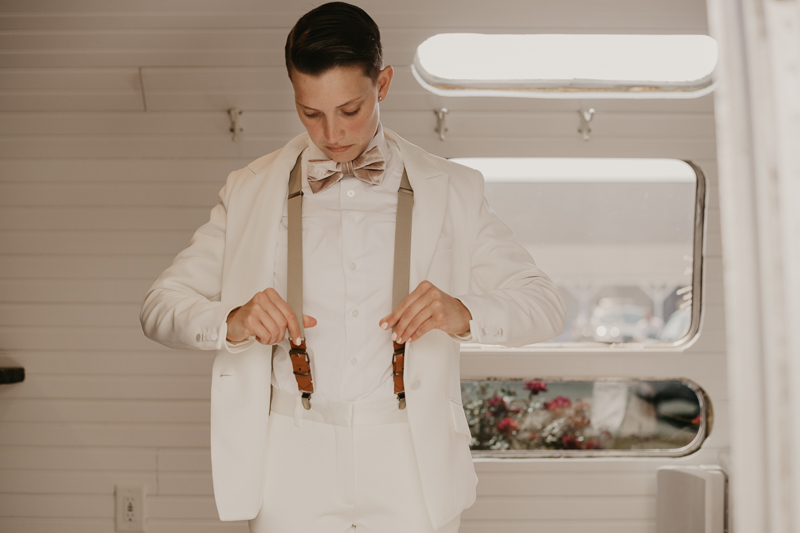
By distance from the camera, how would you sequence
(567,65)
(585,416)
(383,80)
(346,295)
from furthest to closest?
(585,416), (567,65), (383,80), (346,295)

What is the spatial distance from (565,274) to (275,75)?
5.58ft

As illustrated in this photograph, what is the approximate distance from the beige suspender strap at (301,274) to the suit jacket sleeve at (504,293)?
16cm

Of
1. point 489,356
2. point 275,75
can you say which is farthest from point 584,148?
point 275,75

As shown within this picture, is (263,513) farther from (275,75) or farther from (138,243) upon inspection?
(275,75)

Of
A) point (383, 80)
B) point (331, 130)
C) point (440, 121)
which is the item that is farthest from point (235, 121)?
point (331, 130)

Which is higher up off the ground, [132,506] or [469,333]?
[469,333]

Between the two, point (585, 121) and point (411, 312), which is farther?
point (585, 121)

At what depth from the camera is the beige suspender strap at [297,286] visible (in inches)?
59.7

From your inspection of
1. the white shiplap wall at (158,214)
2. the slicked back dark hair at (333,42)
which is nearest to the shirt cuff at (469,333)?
the slicked back dark hair at (333,42)

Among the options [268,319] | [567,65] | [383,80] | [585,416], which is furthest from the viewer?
[585,416]

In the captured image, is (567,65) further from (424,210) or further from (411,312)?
(411,312)

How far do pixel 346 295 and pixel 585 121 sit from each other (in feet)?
6.32

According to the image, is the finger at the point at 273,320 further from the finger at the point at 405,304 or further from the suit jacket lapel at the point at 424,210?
the suit jacket lapel at the point at 424,210

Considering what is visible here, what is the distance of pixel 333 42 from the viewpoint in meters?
1.53
